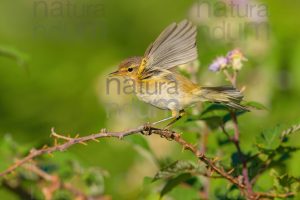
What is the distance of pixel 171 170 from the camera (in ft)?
10.1

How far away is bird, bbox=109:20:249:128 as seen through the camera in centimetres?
299

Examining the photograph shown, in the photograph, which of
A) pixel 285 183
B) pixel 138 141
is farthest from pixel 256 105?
pixel 138 141

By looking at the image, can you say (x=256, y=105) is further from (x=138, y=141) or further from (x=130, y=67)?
(x=130, y=67)

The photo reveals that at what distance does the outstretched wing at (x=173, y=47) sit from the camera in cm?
294

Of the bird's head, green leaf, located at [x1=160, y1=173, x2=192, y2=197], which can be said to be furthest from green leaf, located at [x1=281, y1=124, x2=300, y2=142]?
the bird's head

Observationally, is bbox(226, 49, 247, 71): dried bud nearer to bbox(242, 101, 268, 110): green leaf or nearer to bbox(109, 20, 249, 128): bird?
bbox(109, 20, 249, 128): bird

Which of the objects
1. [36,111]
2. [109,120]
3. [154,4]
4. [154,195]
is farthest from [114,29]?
[154,195]

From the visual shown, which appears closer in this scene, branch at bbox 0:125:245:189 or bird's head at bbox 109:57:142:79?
branch at bbox 0:125:245:189

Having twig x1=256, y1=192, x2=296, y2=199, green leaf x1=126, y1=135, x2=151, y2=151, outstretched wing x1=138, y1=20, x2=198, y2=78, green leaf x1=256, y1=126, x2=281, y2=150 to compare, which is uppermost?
outstretched wing x1=138, y1=20, x2=198, y2=78

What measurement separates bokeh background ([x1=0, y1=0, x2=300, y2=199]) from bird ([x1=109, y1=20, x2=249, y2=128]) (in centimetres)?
35

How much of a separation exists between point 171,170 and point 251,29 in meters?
2.58

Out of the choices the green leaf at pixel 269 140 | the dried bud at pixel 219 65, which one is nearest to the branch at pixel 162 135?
the green leaf at pixel 269 140

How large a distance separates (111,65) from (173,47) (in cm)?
383

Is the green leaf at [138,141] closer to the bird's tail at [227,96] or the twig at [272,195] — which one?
the bird's tail at [227,96]
